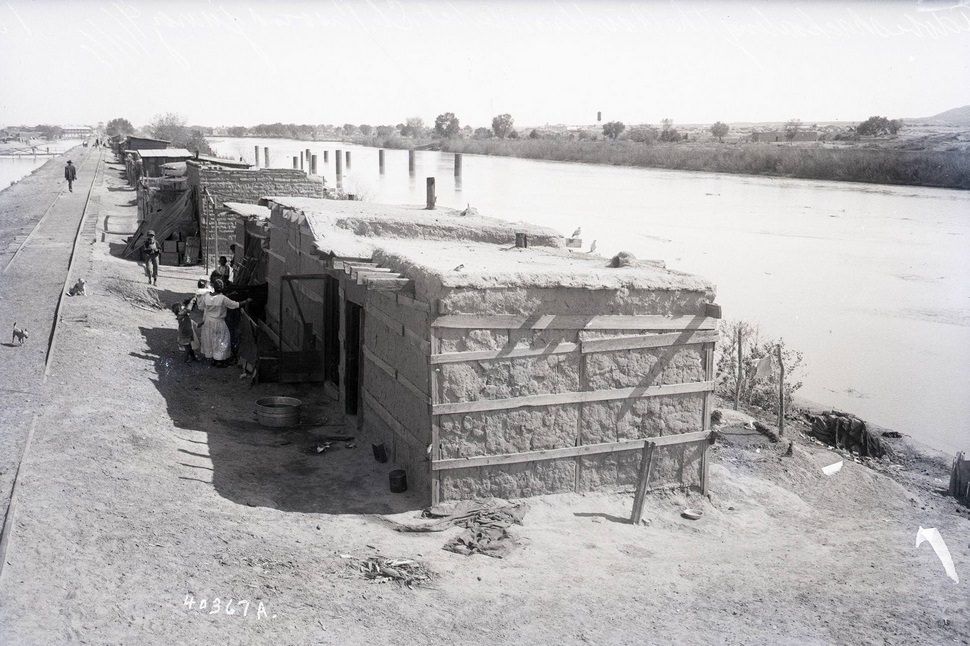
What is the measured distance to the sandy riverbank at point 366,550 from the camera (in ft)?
21.7

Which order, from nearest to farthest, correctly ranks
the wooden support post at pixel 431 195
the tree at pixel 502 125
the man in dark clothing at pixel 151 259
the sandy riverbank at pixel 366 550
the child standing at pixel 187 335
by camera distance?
the sandy riverbank at pixel 366 550 → the child standing at pixel 187 335 → the wooden support post at pixel 431 195 → the man in dark clothing at pixel 151 259 → the tree at pixel 502 125

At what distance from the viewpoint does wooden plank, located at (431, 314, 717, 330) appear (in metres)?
9.09

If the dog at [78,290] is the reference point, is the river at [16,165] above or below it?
above

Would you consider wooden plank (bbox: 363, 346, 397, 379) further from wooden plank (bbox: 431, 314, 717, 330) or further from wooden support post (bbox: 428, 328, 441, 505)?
wooden plank (bbox: 431, 314, 717, 330)

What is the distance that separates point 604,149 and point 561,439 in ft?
147

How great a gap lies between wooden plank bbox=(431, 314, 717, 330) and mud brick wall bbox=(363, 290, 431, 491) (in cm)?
40

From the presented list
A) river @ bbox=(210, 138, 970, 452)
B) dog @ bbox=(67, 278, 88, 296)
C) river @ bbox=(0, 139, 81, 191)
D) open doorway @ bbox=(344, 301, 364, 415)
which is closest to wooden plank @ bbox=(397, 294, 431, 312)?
open doorway @ bbox=(344, 301, 364, 415)

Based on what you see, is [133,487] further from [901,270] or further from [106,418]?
[901,270]

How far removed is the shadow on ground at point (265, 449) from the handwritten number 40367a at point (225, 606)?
257 centimetres

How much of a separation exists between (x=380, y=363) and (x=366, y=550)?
3.24m

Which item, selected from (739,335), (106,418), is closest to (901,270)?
(739,335)

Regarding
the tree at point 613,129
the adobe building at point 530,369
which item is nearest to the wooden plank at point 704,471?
the adobe building at point 530,369

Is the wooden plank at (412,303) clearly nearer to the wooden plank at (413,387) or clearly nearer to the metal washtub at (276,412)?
the wooden plank at (413,387)

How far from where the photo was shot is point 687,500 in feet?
34.6
